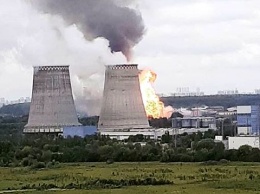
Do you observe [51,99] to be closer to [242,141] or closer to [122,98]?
[122,98]

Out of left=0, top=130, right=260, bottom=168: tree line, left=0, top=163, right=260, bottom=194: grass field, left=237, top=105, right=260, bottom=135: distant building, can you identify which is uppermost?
left=237, top=105, right=260, bottom=135: distant building

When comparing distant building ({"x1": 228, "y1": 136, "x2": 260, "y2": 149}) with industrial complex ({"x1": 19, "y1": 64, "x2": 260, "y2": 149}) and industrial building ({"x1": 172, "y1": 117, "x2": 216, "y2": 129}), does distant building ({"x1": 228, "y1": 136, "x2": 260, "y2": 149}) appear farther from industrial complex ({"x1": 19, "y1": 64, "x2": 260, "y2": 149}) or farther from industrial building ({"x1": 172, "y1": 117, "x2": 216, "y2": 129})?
industrial building ({"x1": 172, "y1": 117, "x2": 216, "y2": 129})

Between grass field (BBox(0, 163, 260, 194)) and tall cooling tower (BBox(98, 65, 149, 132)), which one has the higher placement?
tall cooling tower (BBox(98, 65, 149, 132))

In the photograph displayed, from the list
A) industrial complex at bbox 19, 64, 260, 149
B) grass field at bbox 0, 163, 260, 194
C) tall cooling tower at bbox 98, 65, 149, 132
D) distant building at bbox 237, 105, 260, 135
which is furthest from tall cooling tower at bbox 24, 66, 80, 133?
distant building at bbox 237, 105, 260, 135

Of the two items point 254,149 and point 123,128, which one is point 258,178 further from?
point 123,128

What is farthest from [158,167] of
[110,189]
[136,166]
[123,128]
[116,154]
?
[123,128]

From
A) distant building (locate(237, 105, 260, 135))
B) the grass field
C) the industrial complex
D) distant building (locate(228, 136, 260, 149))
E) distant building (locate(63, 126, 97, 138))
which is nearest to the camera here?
the grass field
